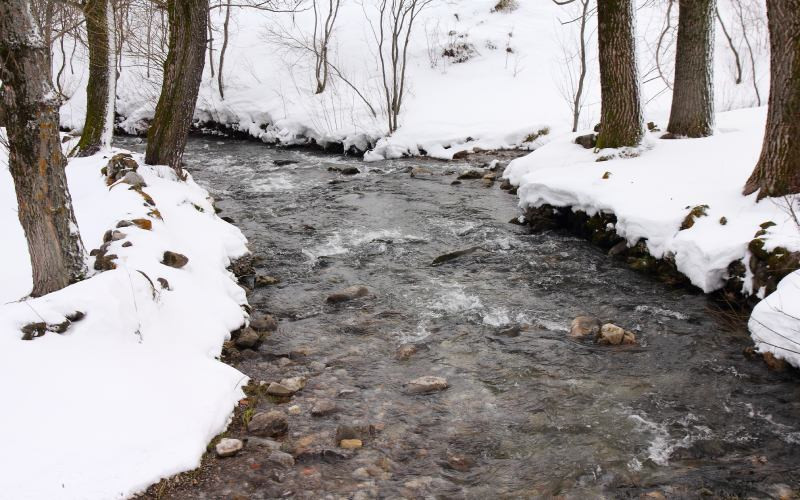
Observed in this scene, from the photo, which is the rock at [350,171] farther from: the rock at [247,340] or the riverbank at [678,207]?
the rock at [247,340]

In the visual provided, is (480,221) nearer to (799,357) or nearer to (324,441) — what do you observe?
(799,357)

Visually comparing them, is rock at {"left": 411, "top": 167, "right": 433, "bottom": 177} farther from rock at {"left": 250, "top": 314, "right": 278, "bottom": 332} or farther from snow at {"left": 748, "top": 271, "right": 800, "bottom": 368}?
snow at {"left": 748, "top": 271, "right": 800, "bottom": 368}

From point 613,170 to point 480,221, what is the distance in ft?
7.43

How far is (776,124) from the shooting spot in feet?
21.1

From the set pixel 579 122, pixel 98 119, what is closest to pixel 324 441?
pixel 98 119

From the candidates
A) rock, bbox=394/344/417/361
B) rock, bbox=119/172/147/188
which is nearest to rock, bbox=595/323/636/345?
rock, bbox=394/344/417/361

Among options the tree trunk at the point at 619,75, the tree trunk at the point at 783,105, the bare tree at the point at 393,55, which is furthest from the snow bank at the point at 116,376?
the bare tree at the point at 393,55

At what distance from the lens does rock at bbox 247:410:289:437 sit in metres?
4.32

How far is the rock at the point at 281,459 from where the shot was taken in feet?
13.1

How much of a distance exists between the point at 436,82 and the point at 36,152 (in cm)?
1812

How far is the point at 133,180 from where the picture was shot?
320 inches

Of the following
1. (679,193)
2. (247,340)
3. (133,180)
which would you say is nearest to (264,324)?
(247,340)

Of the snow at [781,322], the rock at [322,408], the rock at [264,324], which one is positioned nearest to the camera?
the rock at [322,408]

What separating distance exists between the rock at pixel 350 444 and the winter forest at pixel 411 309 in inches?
0.5
